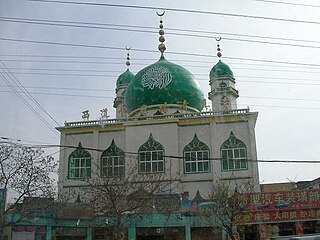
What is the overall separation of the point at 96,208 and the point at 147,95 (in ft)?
32.6

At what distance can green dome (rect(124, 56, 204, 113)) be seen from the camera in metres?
27.1

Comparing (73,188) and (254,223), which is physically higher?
(73,188)

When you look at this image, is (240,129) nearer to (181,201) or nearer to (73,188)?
(181,201)

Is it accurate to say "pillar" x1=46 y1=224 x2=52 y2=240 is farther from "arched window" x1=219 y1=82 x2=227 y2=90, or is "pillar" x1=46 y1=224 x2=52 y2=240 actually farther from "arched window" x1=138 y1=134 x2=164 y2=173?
"arched window" x1=219 y1=82 x2=227 y2=90

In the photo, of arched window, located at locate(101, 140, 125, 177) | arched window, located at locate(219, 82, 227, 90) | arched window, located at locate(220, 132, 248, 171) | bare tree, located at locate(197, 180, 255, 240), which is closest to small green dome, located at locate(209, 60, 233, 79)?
arched window, located at locate(219, 82, 227, 90)

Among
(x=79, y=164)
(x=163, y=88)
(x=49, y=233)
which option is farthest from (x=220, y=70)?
(x=49, y=233)

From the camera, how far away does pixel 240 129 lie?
24.9 meters

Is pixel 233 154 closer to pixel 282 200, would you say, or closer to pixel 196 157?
pixel 196 157

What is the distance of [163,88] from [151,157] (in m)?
4.76

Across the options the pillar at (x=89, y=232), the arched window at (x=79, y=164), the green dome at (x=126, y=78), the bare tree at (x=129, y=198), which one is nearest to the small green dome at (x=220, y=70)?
the green dome at (x=126, y=78)

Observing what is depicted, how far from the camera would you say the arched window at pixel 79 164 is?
25.8 meters

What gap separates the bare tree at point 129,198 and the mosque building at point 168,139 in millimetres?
1264

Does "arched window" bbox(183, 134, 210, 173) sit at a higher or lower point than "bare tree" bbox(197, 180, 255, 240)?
higher

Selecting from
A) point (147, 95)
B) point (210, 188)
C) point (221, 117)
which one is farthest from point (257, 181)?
point (147, 95)
